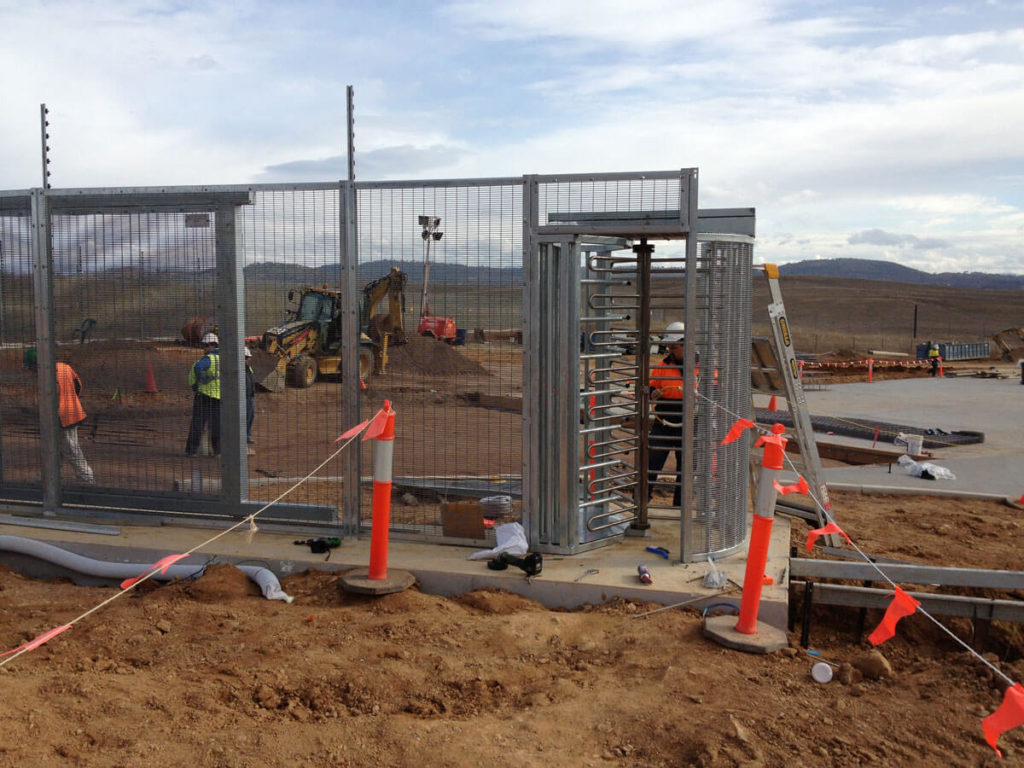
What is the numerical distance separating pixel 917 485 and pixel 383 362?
6.97 m

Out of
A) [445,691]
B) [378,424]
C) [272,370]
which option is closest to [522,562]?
[378,424]

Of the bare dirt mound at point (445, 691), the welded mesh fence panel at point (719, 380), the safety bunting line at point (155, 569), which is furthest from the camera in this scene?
the welded mesh fence panel at point (719, 380)

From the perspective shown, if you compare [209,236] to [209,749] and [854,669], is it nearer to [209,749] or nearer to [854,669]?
[209,749]

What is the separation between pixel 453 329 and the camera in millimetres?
7141

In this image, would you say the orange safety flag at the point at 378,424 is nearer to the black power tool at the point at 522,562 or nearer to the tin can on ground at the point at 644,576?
the black power tool at the point at 522,562

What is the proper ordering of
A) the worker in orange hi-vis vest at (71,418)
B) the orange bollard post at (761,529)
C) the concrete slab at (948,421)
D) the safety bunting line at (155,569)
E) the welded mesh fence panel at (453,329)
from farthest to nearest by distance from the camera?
the concrete slab at (948,421), the worker in orange hi-vis vest at (71,418), the welded mesh fence panel at (453,329), the orange bollard post at (761,529), the safety bunting line at (155,569)

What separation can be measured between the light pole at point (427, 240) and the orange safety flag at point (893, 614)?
3835 millimetres

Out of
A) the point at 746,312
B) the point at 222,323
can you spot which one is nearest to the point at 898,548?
the point at 746,312

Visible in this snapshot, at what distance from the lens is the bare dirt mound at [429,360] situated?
7121mm

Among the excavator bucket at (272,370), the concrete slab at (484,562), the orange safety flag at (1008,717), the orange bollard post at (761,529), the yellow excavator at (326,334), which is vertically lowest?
the concrete slab at (484,562)

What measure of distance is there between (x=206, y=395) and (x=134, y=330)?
0.85 metres

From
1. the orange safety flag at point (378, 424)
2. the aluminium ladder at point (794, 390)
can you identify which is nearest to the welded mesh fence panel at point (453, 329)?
the orange safety flag at point (378, 424)

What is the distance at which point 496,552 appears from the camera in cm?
693

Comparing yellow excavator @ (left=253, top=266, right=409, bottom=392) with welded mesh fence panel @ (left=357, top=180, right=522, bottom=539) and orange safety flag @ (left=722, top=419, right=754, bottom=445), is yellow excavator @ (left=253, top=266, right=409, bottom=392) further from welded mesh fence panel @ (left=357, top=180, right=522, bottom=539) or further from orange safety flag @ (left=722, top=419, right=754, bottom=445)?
orange safety flag @ (left=722, top=419, right=754, bottom=445)
